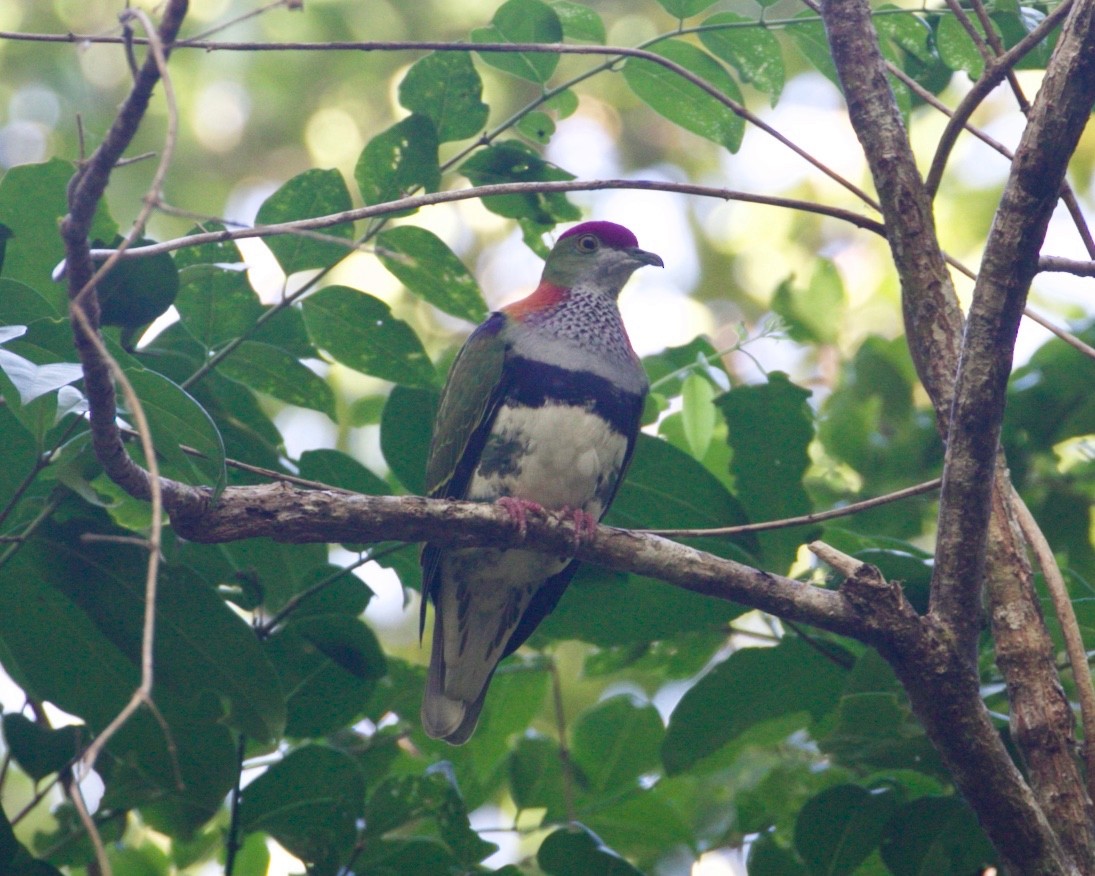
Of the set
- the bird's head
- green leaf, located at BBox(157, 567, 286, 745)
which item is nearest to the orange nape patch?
the bird's head

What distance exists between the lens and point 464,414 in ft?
12.2

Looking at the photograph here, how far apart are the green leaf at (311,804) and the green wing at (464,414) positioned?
86 cm

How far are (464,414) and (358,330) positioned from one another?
0.54 metres

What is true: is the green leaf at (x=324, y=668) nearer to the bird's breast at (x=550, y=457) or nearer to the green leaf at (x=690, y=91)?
the bird's breast at (x=550, y=457)

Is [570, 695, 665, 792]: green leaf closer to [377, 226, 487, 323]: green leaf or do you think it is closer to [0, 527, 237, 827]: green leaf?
[0, 527, 237, 827]: green leaf

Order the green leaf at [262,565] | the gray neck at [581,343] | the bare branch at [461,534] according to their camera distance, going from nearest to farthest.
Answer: the bare branch at [461,534] → the green leaf at [262,565] → the gray neck at [581,343]

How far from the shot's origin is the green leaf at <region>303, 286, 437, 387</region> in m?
3.31

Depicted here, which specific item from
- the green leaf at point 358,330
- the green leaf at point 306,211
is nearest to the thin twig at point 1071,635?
the green leaf at point 358,330

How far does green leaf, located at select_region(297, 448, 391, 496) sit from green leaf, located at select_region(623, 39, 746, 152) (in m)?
1.34

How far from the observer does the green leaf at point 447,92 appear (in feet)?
11.0

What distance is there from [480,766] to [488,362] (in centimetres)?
130

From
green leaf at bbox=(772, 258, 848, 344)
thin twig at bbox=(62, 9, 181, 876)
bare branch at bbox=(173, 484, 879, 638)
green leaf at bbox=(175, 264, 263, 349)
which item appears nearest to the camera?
thin twig at bbox=(62, 9, 181, 876)

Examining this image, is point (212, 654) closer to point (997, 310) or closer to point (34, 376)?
point (34, 376)

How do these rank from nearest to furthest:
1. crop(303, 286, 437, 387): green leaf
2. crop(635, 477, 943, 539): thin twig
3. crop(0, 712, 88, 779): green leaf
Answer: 1. crop(635, 477, 943, 539): thin twig
2. crop(0, 712, 88, 779): green leaf
3. crop(303, 286, 437, 387): green leaf
